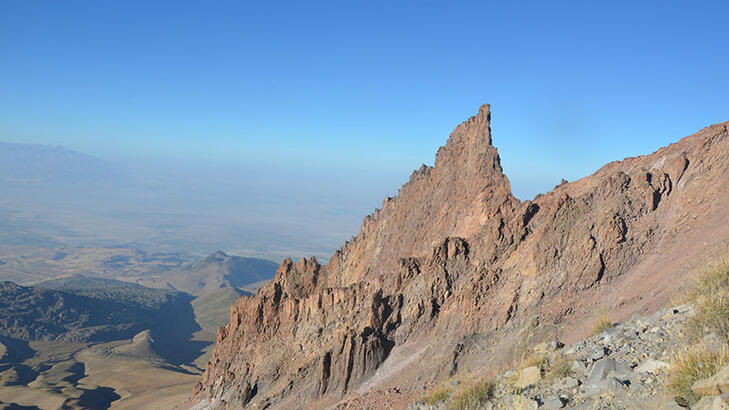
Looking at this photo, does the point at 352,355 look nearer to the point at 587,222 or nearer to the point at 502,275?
the point at 502,275

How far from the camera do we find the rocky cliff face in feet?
66.7

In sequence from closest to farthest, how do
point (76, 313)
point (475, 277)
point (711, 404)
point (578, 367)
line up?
point (711, 404), point (578, 367), point (475, 277), point (76, 313)

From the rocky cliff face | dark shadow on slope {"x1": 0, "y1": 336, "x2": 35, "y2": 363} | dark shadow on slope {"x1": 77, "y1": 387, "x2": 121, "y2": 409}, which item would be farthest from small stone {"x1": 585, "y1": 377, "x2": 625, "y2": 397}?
dark shadow on slope {"x1": 0, "y1": 336, "x2": 35, "y2": 363}

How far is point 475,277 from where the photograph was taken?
80.3ft

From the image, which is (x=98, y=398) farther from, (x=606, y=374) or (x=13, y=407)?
(x=606, y=374)

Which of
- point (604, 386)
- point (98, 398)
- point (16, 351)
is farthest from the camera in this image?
point (16, 351)

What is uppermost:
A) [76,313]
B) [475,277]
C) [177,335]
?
[475,277]

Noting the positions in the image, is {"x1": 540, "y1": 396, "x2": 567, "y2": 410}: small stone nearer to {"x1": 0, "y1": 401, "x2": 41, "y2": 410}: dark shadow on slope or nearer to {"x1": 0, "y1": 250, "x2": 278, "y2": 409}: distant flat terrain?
{"x1": 0, "y1": 250, "x2": 278, "y2": 409}: distant flat terrain

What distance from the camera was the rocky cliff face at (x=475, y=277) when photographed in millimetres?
20328

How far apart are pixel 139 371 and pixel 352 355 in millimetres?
61519

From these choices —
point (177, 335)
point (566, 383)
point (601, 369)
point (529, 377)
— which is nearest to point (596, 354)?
point (601, 369)

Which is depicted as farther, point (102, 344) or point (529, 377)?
point (102, 344)

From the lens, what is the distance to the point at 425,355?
2380 centimetres

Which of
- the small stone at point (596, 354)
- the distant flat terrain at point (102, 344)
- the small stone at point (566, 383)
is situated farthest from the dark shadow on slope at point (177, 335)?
the small stone at point (566, 383)
